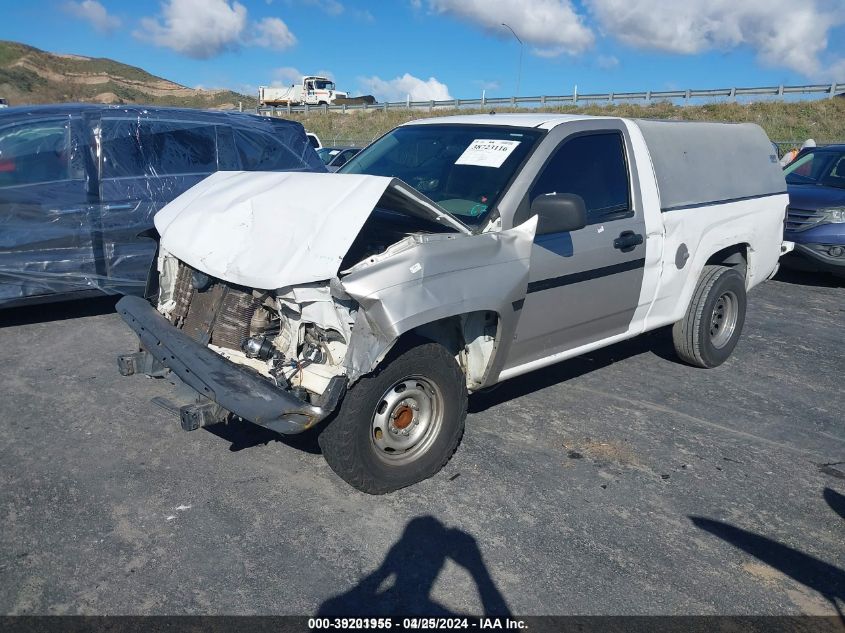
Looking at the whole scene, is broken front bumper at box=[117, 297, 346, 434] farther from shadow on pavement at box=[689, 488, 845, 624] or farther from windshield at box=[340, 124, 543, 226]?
shadow on pavement at box=[689, 488, 845, 624]

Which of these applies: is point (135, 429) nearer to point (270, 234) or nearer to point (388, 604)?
point (270, 234)

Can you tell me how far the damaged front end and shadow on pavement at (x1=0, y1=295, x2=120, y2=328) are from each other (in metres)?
2.85

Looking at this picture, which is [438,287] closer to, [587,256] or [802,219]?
[587,256]

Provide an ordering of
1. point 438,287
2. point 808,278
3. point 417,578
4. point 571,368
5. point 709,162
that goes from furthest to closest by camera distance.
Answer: point 808,278 < point 571,368 < point 709,162 < point 438,287 < point 417,578

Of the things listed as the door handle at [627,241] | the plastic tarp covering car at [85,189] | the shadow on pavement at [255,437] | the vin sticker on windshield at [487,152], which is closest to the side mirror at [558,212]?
the vin sticker on windshield at [487,152]

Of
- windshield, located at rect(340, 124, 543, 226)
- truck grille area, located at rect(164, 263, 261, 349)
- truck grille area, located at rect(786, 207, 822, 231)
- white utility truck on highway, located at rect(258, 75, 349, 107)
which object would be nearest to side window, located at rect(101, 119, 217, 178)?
windshield, located at rect(340, 124, 543, 226)

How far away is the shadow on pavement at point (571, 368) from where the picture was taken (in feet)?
16.9

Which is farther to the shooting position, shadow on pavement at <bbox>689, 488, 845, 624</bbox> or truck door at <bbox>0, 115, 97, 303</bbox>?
truck door at <bbox>0, 115, 97, 303</bbox>

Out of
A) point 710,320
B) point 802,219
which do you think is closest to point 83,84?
point 802,219

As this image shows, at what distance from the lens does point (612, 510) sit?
3.71 m

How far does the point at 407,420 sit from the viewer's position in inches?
149

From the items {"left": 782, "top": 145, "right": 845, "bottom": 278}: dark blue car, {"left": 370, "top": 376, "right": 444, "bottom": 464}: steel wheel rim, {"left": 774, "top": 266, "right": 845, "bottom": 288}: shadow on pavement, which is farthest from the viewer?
{"left": 774, "top": 266, "right": 845, "bottom": 288}: shadow on pavement

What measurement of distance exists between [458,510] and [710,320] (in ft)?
10.4

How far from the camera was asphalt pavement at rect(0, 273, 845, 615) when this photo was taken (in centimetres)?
300
